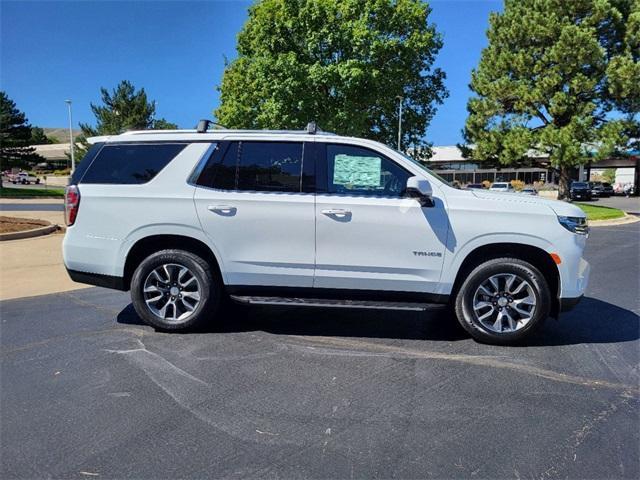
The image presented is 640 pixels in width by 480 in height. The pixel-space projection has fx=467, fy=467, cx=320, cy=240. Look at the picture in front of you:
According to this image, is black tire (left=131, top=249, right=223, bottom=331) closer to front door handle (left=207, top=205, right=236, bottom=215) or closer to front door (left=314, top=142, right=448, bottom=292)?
front door handle (left=207, top=205, right=236, bottom=215)

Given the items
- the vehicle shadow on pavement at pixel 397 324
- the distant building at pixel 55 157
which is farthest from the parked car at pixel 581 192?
the distant building at pixel 55 157

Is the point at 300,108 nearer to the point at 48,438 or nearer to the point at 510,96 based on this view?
the point at 510,96

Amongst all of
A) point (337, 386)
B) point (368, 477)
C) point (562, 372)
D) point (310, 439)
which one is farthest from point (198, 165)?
point (562, 372)

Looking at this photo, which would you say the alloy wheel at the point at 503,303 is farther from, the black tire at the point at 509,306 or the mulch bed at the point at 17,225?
the mulch bed at the point at 17,225

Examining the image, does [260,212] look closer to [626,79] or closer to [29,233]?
[29,233]

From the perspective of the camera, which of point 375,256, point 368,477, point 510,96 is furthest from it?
point 510,96

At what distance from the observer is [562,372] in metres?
3.88

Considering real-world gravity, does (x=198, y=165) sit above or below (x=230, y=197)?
above

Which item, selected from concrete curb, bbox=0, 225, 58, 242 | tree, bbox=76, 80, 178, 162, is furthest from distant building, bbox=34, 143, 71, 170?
concrete curb, bbox=0, 225, 58, 242

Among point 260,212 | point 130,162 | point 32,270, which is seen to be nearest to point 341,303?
point 260,212

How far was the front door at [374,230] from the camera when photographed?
4352 millimetres

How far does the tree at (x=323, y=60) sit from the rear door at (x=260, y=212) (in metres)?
19.3

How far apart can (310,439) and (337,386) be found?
2.48 ft

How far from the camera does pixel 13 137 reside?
126 ft
